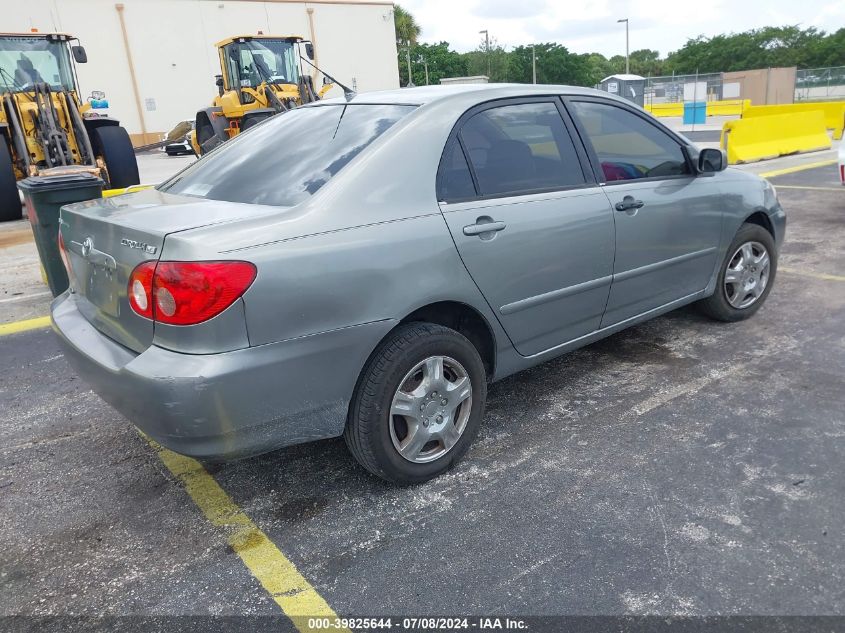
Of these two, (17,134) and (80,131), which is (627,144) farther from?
(17,134)

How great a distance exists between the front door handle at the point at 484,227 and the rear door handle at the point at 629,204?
33.8 inches

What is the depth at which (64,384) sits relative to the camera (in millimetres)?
4203

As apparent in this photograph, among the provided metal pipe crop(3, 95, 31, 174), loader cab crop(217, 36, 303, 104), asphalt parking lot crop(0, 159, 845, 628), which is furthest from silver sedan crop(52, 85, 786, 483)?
loader cab crop(217, 36, 303, 104)

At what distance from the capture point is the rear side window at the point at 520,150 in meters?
3.08

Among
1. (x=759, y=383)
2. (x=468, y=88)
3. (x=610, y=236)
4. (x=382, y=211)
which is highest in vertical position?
(x=468, y=88)

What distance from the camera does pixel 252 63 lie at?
16750mm

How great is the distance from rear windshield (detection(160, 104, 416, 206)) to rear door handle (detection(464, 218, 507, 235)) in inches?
22.1

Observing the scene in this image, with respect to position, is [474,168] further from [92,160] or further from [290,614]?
[92,160]

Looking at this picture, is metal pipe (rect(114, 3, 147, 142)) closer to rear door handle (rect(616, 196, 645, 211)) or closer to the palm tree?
rear door handle (rect(616, 196, 645, 211))

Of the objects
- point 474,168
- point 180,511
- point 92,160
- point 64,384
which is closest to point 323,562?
point 180,511

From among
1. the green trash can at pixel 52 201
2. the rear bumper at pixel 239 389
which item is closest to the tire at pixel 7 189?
the green trash can at pixel 52 201

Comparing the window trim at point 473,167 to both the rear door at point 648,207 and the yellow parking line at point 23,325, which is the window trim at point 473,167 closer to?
the rear door at point 648,207

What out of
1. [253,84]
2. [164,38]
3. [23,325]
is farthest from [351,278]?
[164,38]

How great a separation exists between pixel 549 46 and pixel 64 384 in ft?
272
